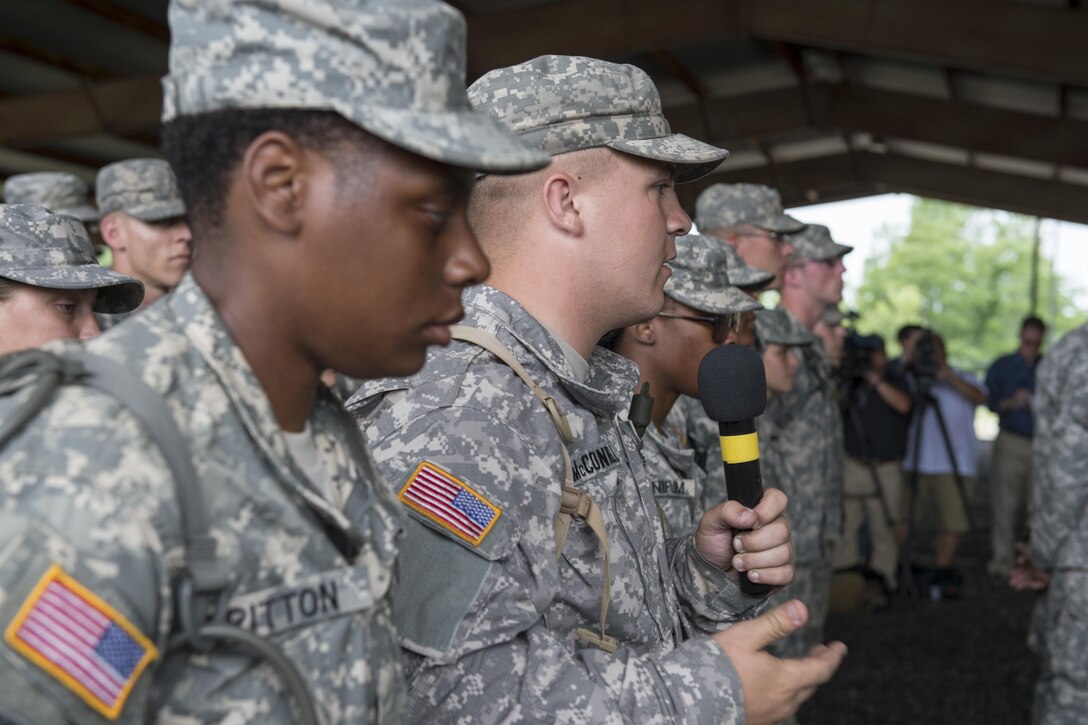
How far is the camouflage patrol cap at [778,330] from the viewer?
13.2ft

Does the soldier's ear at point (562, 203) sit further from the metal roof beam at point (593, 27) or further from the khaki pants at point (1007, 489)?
the khaki pants at point (1007, 489)

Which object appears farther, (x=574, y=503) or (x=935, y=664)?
(x=935, y=664)

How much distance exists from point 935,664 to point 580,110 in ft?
17.7

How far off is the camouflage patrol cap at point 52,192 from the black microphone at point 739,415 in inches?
140

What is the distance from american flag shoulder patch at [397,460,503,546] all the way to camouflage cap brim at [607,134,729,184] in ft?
1.87

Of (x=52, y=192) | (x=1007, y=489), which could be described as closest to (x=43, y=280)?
(x=52, y=192)

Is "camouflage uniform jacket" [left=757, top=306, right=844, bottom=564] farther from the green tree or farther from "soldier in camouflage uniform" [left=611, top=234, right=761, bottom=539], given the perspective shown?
the green tree

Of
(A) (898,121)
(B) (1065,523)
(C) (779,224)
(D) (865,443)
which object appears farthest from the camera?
(A) (898,121)

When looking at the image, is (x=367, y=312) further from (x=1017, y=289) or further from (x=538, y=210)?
(x=1017, y=289)

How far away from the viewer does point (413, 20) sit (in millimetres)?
956

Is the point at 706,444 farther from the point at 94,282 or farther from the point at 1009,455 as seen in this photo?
the point at 1009,455

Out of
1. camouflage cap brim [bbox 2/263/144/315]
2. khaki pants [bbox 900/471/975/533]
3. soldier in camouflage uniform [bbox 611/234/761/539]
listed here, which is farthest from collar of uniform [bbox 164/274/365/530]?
khaki pants [bbox 900/471/975/533]

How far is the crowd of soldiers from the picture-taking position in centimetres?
82

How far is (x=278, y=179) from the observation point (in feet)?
3.06
